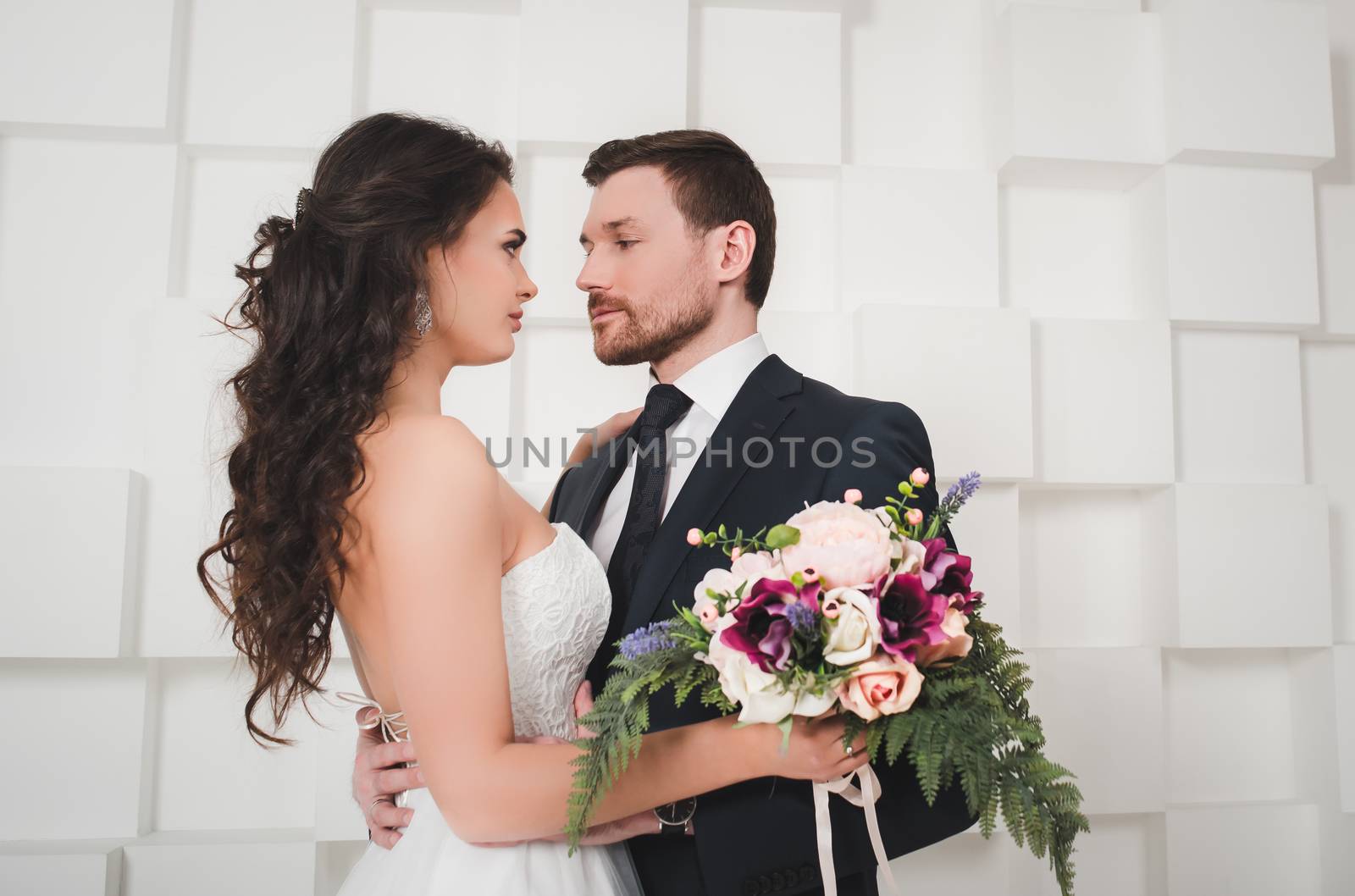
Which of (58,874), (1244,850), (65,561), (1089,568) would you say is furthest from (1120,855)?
(65,561)

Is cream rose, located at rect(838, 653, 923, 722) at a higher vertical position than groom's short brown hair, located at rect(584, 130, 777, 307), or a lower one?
lower

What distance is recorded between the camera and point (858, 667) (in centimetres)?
121

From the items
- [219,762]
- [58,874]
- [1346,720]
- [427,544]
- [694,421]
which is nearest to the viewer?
[427,544]

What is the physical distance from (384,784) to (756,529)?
81cm

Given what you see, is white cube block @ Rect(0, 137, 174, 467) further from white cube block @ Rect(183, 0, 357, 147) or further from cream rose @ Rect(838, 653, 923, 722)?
cream rose @ Rect(838, 653, 923, 722)

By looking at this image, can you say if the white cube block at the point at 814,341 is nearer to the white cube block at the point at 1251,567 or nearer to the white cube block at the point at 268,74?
the white cube block at the point at 1251,567

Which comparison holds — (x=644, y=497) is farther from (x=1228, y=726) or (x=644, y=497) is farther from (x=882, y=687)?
(x=1228, y=726)

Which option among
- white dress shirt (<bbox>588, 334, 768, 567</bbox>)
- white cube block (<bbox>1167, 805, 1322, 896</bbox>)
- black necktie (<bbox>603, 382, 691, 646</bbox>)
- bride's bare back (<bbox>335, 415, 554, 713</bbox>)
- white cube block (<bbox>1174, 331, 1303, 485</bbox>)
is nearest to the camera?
bride's bare back (<bbox>335, 415, 554, 713</bbox>)

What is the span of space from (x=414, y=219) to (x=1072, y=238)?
255 cm

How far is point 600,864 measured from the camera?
5.50 feet

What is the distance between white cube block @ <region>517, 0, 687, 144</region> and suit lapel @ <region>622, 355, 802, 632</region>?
126cm

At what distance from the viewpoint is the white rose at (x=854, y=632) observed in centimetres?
120

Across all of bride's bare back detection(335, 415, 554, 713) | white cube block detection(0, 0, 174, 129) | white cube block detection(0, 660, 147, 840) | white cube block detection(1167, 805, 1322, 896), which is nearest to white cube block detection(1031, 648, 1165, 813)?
white cube block detection(1167, 805, 1322, 896)

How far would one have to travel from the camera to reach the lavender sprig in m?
1.29
